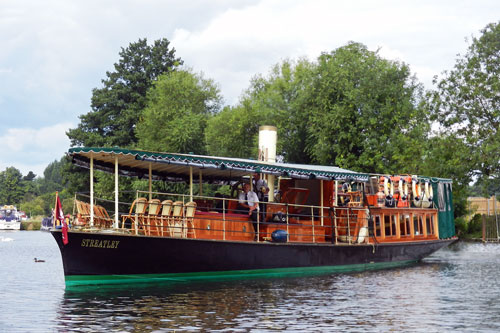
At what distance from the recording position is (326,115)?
53.3 m

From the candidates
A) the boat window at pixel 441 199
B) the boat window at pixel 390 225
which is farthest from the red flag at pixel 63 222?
the boat window at pixel 441 199

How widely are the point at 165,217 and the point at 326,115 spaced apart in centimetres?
3355

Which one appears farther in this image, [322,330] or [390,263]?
[390,263]

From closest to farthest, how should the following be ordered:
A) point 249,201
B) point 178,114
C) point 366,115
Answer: point 249,201 → point 366,115 → point 178,114

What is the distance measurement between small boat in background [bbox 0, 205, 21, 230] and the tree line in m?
45.0

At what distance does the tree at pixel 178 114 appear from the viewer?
63344 mm

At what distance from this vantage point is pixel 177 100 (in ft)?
218

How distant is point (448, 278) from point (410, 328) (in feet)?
40.3

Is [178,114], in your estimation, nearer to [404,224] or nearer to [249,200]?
[404,224]

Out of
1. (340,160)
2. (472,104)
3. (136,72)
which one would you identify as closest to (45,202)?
(136,72)

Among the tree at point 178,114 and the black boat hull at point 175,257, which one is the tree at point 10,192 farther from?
the black boat hull at point 175,257

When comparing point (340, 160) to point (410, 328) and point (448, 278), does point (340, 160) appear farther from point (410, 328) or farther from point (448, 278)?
point (410, 328)

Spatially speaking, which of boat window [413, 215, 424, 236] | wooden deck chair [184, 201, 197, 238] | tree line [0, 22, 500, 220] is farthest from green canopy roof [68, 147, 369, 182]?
tree line [0, 22, 500, 220]

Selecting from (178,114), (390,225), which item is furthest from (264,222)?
(178,114)
